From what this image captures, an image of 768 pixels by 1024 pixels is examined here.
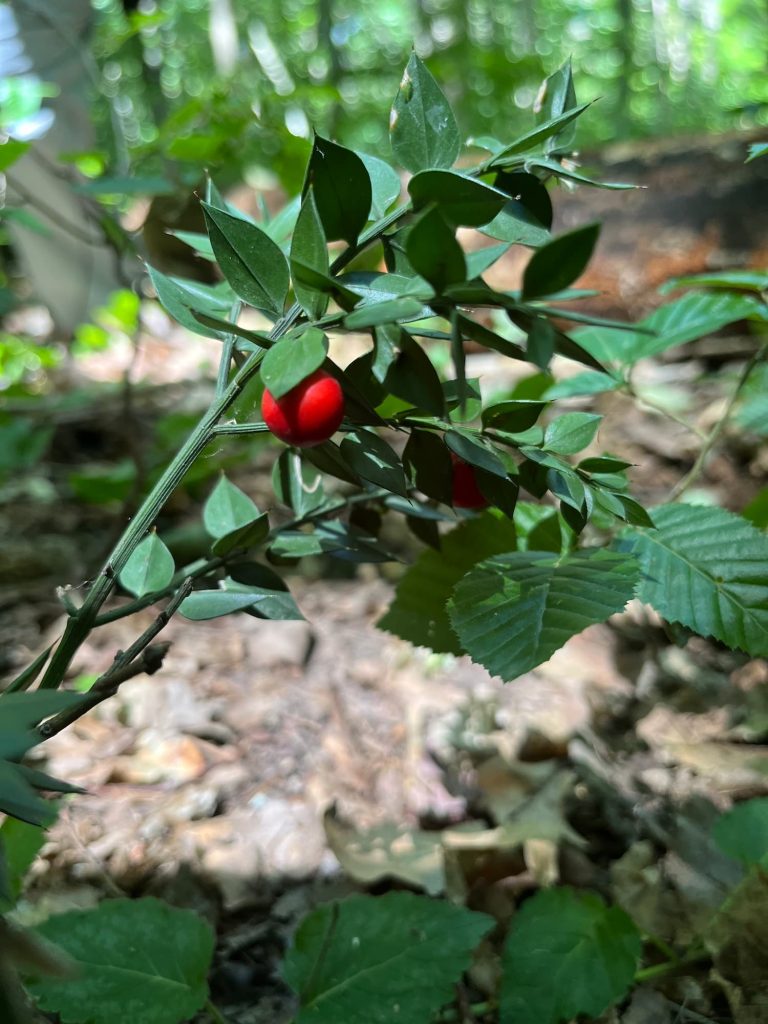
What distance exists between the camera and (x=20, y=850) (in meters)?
0.72

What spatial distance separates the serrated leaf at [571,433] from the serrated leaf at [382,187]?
196 mm

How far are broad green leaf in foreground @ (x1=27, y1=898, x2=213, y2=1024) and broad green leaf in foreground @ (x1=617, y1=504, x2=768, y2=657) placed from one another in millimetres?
497

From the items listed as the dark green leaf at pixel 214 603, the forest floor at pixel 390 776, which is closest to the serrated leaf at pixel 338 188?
the dark green leaf at pixel 214 603

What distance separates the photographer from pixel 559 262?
367 mm

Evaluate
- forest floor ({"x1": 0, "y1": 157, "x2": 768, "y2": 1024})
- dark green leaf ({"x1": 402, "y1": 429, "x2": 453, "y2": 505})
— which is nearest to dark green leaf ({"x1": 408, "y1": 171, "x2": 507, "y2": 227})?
dark green leaf ({"x1": 402, "y1": 429, "x2": 453, "y2": 505})

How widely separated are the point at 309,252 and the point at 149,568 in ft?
0.92

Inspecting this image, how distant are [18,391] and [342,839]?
58.6 inches

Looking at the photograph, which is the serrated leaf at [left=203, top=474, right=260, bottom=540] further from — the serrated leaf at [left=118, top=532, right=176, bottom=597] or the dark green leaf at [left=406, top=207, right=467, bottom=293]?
the dark green leaf at [left=406, top=207, right=467, bottom=293]

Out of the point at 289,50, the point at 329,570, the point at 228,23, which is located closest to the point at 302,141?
the point at 329,570

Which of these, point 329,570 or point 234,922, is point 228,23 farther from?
point 234,922

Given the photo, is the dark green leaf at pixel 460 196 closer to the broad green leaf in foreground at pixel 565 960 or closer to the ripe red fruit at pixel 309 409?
the ripe red fruit at pixel 309 409

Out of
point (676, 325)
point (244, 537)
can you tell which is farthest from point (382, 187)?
point (676, 325)

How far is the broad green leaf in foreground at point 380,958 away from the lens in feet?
2.03

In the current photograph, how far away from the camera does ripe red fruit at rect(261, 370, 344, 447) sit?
426mm
